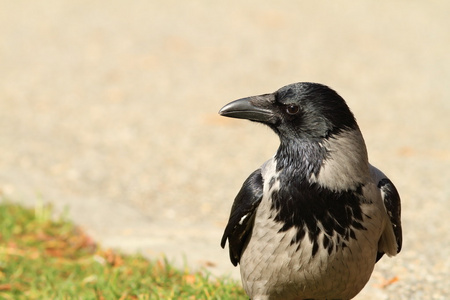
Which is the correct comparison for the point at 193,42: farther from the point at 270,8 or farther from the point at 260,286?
the point at 260,286

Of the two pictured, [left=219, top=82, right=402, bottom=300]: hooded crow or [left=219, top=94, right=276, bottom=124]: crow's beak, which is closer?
[left=219, top=82, right=402, bottom=300]: hooded crow

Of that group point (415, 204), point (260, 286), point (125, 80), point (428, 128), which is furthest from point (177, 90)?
point (260, 286)

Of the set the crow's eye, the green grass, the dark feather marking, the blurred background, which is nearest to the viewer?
the dark feather marking

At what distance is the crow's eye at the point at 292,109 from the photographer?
4.07 meters

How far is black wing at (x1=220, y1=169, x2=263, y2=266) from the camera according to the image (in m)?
4.18

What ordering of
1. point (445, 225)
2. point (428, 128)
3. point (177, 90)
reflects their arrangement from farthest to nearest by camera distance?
point (177, 90)
point (428, 128)
point (445, 225)

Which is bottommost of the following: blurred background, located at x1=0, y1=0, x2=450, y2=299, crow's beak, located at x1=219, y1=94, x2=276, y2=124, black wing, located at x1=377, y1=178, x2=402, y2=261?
black wing, located at x1=377, y1=178, x2=402, y2=261

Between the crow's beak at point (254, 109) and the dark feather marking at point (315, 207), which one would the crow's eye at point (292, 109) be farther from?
the dark feather marking at point (315, 207)

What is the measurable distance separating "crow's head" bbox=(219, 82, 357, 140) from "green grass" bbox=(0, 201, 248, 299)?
1.47 meters

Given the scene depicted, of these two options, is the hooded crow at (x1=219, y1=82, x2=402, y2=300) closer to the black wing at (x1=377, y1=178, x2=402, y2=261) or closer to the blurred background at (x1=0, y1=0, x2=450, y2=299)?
the black wing at (x1=377, y1=178, x2=402, y2=261)

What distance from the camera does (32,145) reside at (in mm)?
9898

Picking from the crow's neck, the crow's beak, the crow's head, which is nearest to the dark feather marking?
the crow's neck

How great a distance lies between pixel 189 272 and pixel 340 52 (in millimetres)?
9239

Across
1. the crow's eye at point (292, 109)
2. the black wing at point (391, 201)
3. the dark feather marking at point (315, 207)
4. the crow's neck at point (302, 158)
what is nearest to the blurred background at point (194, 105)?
the black wing at point (391, 201)
